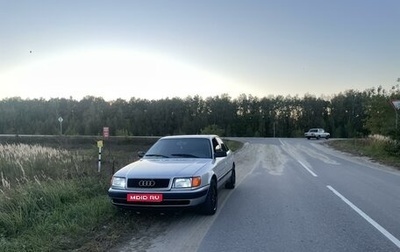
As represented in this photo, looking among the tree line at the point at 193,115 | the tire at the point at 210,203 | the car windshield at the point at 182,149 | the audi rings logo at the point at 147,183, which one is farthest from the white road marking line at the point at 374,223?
the tree line at the point at 193,115

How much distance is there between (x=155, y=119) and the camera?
115188mm

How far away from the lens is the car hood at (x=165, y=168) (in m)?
7.01

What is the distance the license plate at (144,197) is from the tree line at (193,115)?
330ft

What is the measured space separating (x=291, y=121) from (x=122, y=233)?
112589 mm

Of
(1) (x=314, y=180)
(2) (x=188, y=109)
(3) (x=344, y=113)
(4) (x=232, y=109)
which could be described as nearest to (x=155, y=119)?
(2) (x=188, y=109)

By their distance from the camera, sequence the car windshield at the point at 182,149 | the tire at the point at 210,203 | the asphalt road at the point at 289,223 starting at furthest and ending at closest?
the car windshield at the point at 182,149
the tire at the point at 210,203
the asphalt road at the point at 289,223

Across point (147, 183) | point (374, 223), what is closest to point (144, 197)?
point (147, 183)

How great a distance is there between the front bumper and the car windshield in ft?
5.72

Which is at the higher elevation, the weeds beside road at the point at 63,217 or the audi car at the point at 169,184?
the audi car at the point at 169,184

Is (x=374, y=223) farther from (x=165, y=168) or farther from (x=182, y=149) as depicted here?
(x=182, y=149)

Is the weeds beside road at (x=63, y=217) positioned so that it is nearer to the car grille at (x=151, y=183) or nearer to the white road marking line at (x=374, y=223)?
the car grille at (x=151, y=183)

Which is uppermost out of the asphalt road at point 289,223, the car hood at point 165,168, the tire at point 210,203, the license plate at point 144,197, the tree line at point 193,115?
the tree line at point 193,115

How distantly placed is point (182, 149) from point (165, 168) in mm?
1560

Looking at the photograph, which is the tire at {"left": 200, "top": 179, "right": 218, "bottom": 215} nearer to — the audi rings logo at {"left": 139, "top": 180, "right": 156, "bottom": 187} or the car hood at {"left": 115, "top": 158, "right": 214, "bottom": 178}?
the car hood at {"left": 115, "top": 158, "right": 214, "bottom": 178}
